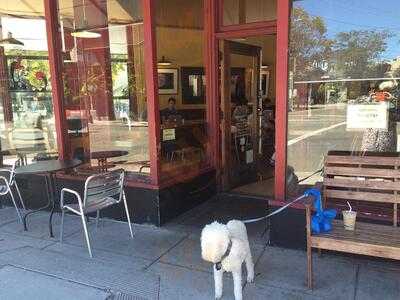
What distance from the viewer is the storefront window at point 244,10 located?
4492mm

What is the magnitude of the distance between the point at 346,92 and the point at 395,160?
0.96 meters

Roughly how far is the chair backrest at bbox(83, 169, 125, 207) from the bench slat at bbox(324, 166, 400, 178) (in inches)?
73.4

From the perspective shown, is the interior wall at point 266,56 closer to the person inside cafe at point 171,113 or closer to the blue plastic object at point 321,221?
the person inside cafe at point 171,113

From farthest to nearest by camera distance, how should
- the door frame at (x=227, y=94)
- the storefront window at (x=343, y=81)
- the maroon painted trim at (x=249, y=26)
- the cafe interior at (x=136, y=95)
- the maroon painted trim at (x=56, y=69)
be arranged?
the door frame at (x=227, y=94), the maroon painted trim at (x=56, y=69), the cafe interior at (x=136, y=95), the maroon painted trim at (x=249, y=26), the storefront window at (x=343, y=81)

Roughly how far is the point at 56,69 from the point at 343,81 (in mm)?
3216

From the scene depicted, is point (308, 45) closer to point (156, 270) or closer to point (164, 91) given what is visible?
point (164, 91)

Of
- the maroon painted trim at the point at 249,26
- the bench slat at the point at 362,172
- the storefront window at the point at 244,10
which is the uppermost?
the storefront window at the point at 244,10

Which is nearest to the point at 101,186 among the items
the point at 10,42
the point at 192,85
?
the point at 192,85

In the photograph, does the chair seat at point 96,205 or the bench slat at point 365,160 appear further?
the chair seat at point 96,205

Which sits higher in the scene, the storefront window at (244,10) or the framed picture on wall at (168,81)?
the storefront window at (244,10)

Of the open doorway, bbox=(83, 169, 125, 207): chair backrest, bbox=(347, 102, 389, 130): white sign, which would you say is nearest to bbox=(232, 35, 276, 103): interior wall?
the open doorway

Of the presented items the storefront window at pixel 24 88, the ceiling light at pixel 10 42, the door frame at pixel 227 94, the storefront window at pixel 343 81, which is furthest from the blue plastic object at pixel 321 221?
the ceiling light at pixel 10 42

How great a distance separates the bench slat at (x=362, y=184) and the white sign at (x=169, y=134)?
1.89 meters

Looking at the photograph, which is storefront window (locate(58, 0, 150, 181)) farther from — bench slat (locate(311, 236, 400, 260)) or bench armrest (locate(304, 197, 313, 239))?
bench slat (locate(311, 236, 400, 260))
